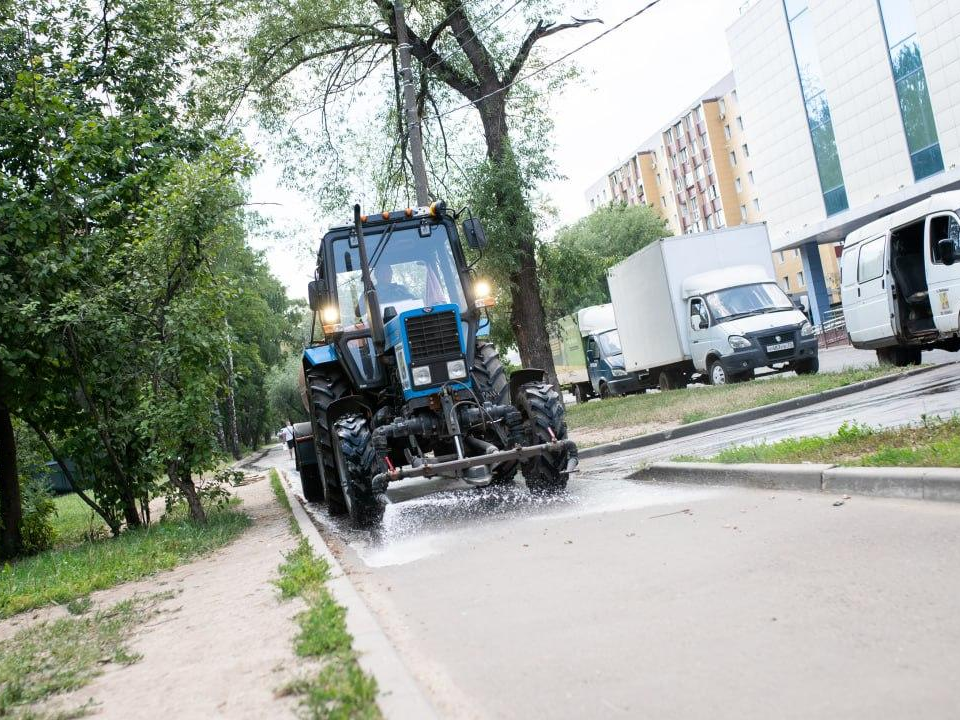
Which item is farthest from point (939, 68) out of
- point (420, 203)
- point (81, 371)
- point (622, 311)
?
point (81, 371)

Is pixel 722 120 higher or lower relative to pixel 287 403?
higher

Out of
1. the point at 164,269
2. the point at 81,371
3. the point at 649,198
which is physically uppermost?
the point at 649,198

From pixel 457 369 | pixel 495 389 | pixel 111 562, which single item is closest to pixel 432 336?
pixel 457 369

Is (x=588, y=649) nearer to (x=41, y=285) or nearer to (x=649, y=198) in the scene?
(x=41, y=285)

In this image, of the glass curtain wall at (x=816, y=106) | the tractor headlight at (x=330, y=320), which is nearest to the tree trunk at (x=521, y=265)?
the tractor headlight at (x=330, y=320)

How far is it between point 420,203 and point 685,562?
1289 centimetres

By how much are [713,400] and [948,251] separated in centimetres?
425

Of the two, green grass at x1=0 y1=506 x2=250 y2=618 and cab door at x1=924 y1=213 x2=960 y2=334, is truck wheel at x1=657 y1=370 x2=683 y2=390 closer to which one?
cab door at x1=924 y1=213 x2=960 y2=334

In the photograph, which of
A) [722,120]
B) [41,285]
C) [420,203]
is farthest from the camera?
[722,120]

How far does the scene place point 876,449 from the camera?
7.44 m

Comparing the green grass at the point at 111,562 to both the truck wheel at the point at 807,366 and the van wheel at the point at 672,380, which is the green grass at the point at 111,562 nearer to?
the truck wheel at the point at 807,366

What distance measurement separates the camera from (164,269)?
1190cm

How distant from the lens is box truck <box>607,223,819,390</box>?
20.2m

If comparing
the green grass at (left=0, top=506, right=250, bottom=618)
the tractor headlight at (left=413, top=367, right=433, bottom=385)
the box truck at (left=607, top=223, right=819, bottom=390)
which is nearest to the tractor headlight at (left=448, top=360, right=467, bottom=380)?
the tractor headlight at (left=413, top=367, right=433, bottom=385)
